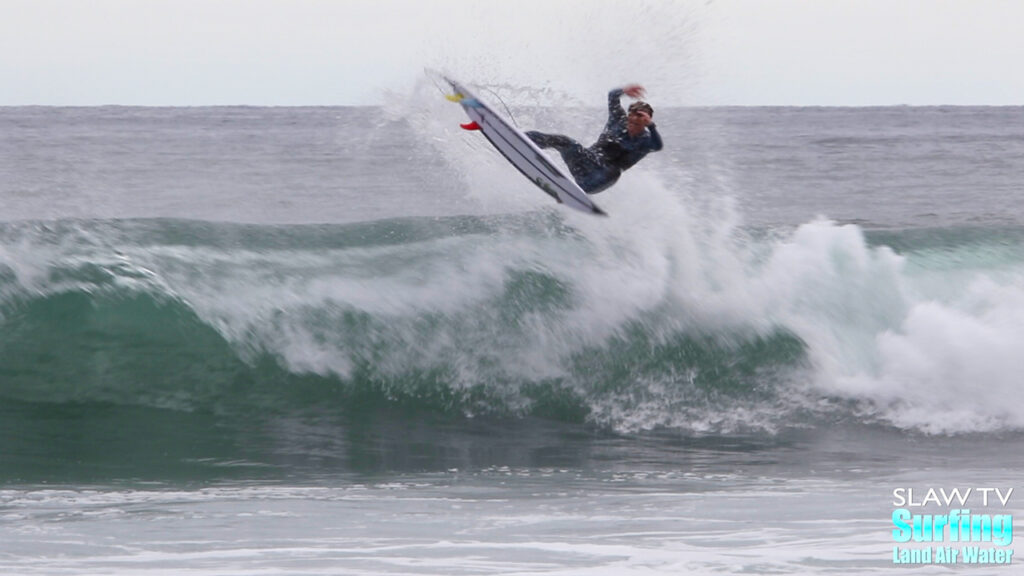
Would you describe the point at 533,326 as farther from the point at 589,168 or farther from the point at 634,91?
the point at 634,91

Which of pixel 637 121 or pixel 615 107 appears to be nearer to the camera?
pixel 637 121

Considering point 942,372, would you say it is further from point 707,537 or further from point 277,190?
point 277,190

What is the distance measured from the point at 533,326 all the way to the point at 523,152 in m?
2.13

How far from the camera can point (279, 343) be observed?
10750 mm

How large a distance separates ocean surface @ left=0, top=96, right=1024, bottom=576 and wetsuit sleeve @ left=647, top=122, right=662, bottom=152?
2.27 meters

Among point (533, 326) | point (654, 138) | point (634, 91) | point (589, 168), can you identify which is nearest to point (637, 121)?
point (654, 138)

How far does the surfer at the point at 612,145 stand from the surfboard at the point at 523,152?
14 centimetres

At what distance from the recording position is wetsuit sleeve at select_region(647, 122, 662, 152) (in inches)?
350

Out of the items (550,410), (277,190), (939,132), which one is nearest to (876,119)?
(939,132)

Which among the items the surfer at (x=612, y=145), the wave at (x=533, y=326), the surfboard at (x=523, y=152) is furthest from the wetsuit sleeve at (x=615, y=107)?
the wave at (x=533, y=326)

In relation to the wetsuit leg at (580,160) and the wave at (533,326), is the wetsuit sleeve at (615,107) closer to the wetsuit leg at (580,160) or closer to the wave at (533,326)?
the wetsuit leg at (580,160)

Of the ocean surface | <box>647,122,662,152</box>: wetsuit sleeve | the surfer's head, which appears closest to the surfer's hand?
the surfer's head

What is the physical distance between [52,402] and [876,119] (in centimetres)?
3692

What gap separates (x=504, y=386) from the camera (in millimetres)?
10219
